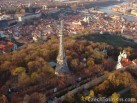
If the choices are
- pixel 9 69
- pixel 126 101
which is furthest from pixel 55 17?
pixel 126 101

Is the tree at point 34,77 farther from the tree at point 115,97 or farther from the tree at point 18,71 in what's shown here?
the tree at point 115,97

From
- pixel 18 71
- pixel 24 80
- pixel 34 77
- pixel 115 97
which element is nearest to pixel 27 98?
pixel 24 80

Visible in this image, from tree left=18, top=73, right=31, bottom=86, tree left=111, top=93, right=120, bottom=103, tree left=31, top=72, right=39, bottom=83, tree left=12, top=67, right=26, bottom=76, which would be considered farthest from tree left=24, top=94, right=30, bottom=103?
tree left=111, top=93, right=120, bottom=103

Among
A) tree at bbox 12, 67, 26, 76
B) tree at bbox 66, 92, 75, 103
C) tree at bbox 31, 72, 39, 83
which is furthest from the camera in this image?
tree at bbox 12, 67, 26, 76

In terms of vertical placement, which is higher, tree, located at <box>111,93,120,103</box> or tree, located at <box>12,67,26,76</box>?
tree, located at <box>12,67,26,76</box>

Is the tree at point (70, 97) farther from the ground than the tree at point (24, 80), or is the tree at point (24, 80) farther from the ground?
the tree at point (24, 80)

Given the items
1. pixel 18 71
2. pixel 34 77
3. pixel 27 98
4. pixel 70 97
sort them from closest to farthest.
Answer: pixel 27 98 → pixel 70 97 → pixel 34 77 → pixel 18 71

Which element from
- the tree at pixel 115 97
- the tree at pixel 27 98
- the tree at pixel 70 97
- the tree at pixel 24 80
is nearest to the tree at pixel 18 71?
the tree at pixel 24 80

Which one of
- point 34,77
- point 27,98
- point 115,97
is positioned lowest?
point 115,97

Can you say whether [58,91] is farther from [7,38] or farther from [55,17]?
[55,17]

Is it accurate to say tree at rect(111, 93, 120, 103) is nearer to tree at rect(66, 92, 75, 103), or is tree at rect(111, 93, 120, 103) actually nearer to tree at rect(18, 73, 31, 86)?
tree at rect(66, 92, 75, 103)

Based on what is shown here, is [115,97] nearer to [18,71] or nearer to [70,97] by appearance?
[70,97]
